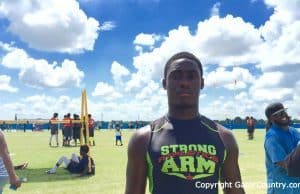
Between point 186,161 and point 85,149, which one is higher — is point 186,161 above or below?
above

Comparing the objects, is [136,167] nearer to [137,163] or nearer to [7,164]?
[137,163]

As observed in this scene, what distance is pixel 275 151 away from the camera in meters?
4.56

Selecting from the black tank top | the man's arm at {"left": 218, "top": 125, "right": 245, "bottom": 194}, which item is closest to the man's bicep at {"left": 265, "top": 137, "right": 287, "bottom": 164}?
the man's arm at {"left": 218, "top": 125, "right": 245, "bottom": 194}

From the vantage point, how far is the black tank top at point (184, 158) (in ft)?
8.20

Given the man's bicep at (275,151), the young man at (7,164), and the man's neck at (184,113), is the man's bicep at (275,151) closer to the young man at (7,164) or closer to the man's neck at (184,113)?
the man's neck at (184,113)

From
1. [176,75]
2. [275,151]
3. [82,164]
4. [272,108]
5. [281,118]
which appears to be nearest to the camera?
[176,75]

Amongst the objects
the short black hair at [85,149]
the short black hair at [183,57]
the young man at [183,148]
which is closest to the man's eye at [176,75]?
the young man at [183,148]

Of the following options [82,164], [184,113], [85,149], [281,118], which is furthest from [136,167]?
[82,164]

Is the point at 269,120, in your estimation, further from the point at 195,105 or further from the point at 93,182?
the point at 93,182

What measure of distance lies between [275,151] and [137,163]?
244 cm

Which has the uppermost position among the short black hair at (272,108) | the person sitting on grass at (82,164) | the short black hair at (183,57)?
the short black hair at (183,57)

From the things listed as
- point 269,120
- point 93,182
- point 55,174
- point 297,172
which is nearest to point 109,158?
point 55,174

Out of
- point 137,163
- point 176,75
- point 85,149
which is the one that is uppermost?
point 176,75

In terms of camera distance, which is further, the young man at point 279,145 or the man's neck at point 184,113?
the young man at point 279,145
